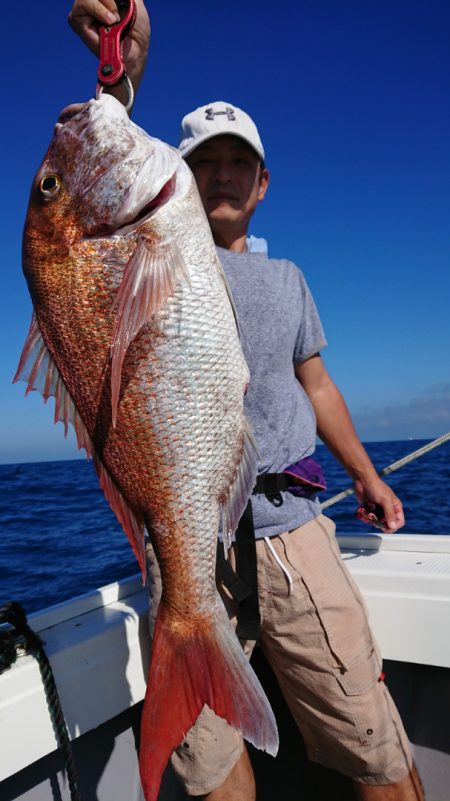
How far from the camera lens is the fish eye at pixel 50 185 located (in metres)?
1.63

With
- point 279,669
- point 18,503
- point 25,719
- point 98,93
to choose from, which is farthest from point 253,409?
point 18,503

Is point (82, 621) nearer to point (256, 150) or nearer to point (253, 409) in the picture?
point (253, 409)

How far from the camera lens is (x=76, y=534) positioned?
938 cm

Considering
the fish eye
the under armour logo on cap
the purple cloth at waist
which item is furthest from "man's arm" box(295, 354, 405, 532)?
the fish eye

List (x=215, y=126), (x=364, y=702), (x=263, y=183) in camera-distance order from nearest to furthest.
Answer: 1. (x=364, y=702)
2. (x=215, y=126)
3. (x=263, y=183)

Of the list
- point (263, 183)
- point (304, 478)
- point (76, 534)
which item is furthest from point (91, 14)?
point (76, 534)

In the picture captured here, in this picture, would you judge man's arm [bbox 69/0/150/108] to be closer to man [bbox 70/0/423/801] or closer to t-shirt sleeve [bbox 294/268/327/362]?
man [bbox 70/0/423/801]

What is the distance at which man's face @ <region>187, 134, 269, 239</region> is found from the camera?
7.61 feet

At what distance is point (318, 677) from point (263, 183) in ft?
6.58

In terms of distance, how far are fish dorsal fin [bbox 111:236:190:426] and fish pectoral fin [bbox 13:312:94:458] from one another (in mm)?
Result: 195

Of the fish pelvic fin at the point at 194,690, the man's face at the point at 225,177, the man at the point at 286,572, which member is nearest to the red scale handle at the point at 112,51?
the man at the point at 286,572

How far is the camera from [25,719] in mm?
1838

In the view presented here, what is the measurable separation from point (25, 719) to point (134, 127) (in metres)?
1.85

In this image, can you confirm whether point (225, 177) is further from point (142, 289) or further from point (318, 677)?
point (318, 677)
